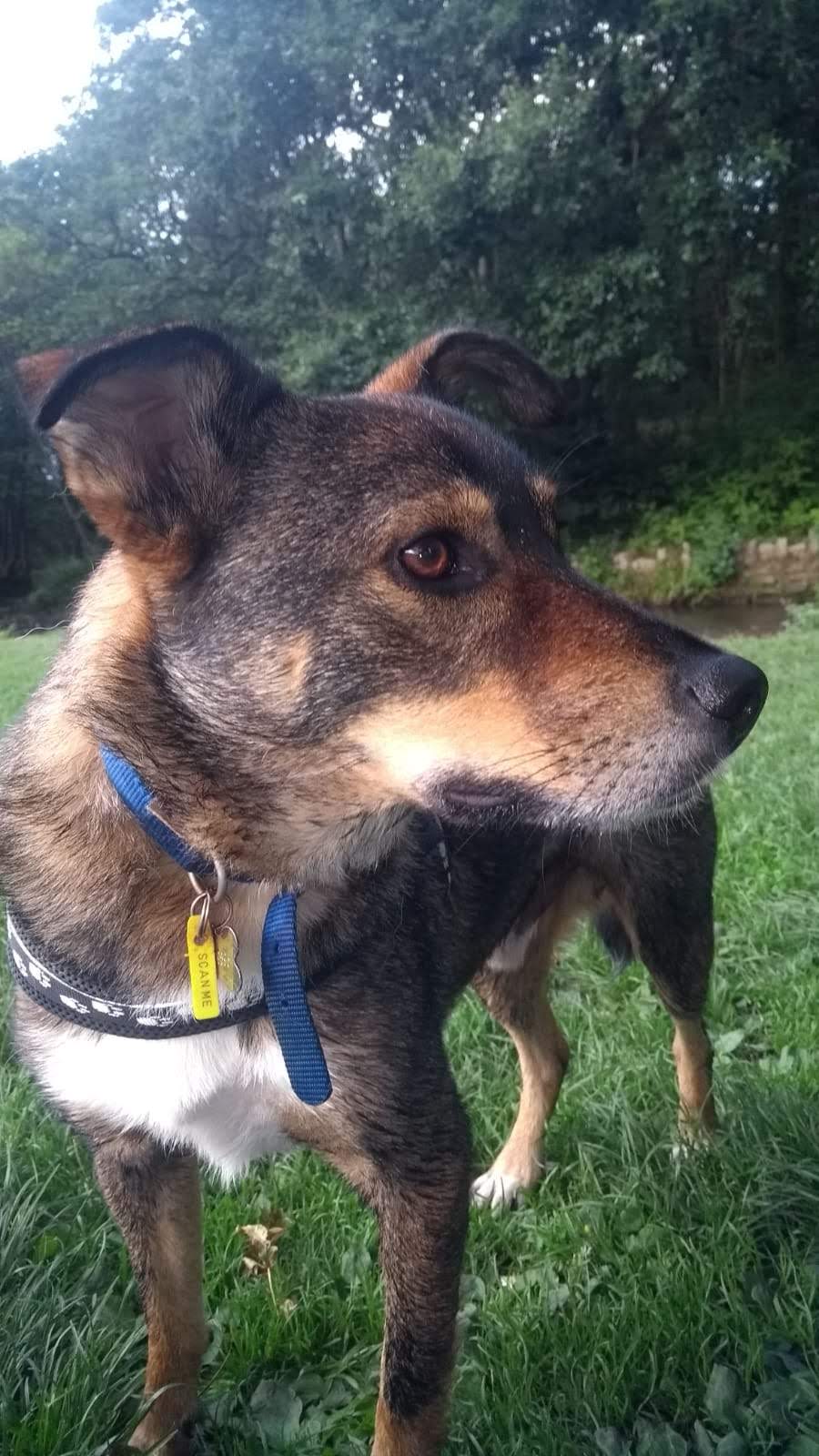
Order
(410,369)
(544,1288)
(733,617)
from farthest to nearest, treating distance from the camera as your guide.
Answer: (733,617) → (410,369) → (544,1288)

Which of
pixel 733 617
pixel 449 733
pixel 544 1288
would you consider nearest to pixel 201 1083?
pixel 449 733

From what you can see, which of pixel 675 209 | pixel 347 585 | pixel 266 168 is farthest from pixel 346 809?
pixel 266 168

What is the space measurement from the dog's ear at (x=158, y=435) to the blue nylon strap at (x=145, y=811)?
369 mm

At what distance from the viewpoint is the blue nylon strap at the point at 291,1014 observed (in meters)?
1.69

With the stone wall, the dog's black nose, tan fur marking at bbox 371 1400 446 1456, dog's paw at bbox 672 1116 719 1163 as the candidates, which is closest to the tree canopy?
the stone wall

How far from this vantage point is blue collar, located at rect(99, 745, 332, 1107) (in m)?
1.69

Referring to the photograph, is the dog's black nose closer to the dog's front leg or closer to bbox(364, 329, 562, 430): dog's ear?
the dog's front leg

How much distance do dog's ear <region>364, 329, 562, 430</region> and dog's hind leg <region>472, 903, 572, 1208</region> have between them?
1.35m

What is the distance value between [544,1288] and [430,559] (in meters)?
1.58

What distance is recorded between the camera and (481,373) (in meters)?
2.63

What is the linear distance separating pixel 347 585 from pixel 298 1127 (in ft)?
3.20

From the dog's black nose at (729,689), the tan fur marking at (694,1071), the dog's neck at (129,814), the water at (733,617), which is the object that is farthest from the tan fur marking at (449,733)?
the water at (733,617)

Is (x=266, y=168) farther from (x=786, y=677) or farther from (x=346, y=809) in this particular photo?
(x=346, y=809)

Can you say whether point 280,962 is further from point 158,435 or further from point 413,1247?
point 158,435
